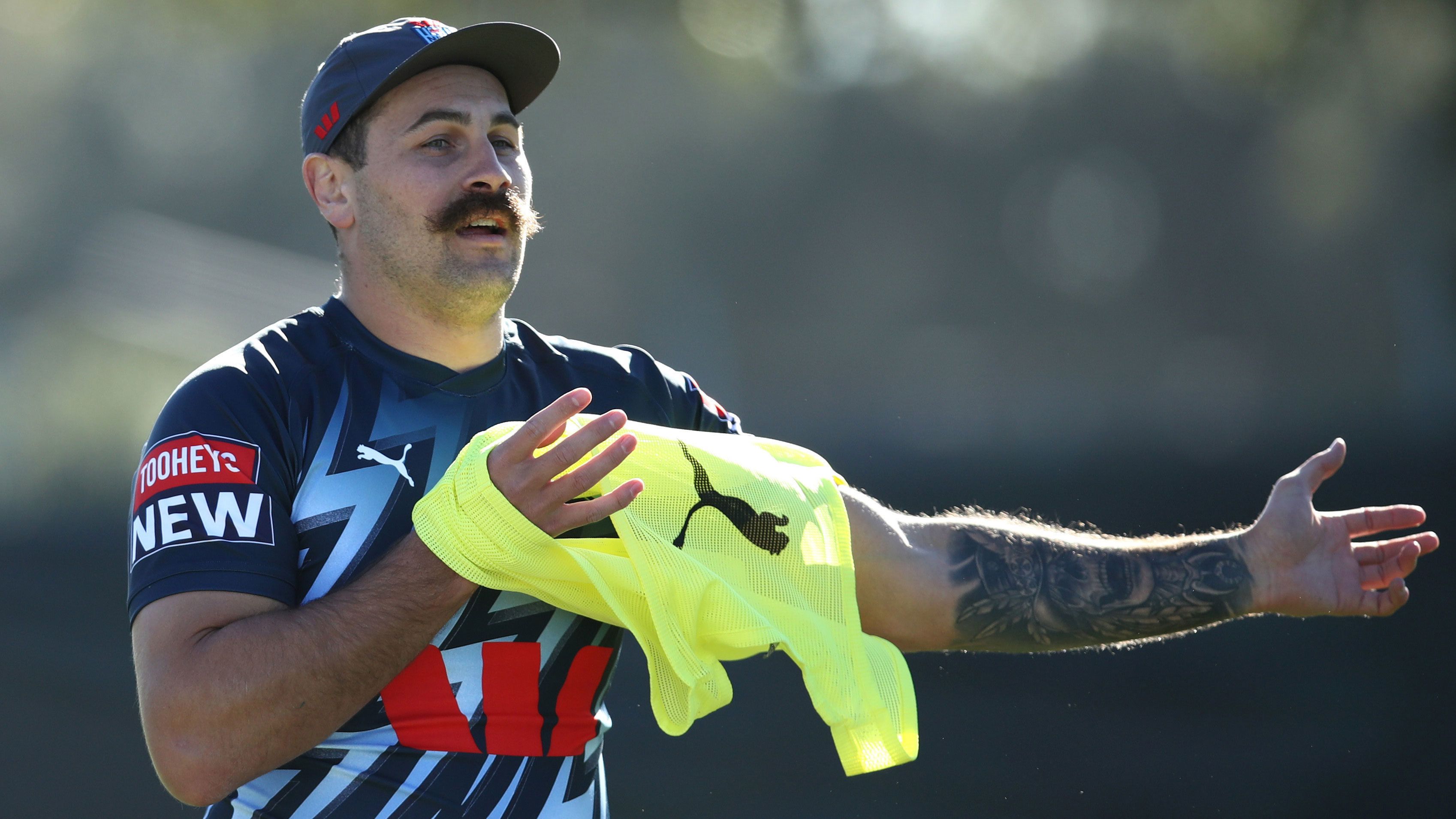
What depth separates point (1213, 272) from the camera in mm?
15297

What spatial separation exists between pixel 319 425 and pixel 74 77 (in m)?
13.4

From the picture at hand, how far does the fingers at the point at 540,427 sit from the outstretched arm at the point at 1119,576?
69 cm

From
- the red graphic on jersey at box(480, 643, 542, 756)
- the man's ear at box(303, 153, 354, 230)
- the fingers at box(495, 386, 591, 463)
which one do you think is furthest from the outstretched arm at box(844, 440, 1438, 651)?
the man's ear at box(303, 153, 354, 230)

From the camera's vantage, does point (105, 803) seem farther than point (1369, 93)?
No

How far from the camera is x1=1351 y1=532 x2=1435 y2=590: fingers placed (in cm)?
202

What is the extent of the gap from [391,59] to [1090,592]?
61.4 inches

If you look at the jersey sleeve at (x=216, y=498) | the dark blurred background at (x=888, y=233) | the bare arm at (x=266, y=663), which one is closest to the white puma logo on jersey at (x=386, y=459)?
the jersey sleeve at (x=216, y=498)

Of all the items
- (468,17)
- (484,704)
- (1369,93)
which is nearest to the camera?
(484,704)

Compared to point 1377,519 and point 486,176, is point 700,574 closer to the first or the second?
point 486,176

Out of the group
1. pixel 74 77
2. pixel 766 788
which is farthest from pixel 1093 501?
pixel 74 77

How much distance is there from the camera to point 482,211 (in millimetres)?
2170

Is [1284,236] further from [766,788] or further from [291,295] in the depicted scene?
[766,788]

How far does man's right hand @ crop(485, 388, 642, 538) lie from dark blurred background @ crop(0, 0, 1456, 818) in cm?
622

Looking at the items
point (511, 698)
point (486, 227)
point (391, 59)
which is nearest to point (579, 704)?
point (511, 698)
